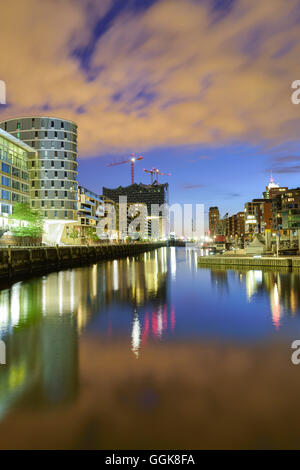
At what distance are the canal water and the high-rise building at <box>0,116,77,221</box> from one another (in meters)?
96.0

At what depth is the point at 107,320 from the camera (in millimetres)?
20984

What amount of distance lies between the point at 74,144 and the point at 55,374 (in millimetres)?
123222

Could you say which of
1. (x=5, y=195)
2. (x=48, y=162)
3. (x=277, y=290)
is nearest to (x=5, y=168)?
(x=5, y=195)

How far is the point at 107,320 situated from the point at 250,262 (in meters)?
41.2

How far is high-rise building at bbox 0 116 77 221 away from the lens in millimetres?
121312

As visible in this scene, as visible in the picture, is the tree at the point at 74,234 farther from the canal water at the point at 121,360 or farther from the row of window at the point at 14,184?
the canal water at the point at 121,360

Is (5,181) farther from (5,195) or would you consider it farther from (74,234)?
(74,234)

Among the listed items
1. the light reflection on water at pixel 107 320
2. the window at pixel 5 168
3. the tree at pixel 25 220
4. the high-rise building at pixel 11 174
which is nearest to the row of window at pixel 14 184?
the high-rise building at pixel 11 174

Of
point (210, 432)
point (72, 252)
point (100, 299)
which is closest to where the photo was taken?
point (210, 432)

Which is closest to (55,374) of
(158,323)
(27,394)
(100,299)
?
(27,394)

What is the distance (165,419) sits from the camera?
9094 millimetres

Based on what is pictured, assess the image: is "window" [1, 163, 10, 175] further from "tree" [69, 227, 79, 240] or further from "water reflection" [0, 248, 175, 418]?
"water reflection" [0, 248, 175, 418]

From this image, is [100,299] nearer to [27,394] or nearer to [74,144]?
[27,394]

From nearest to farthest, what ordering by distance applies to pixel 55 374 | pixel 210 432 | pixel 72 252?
pixel 210 432
pixel 55 374
pixel 72 252
